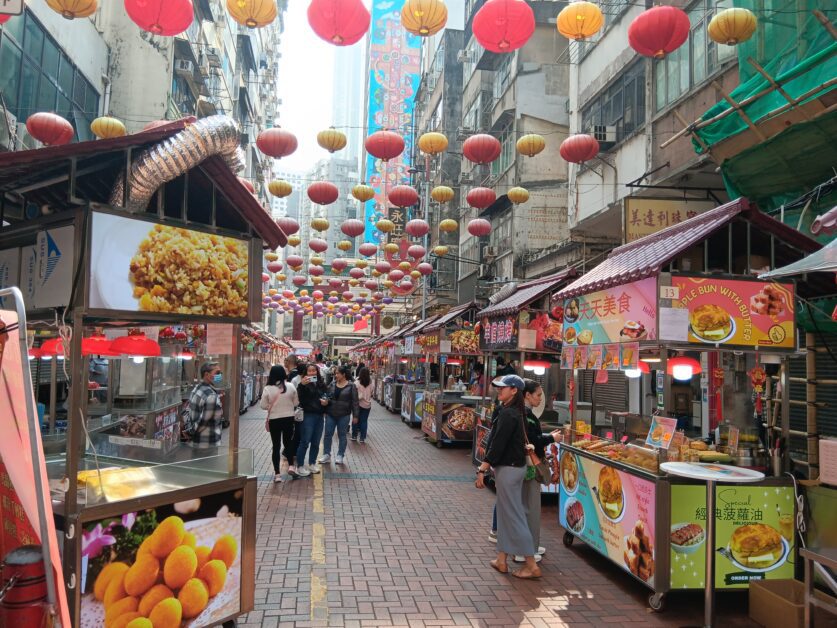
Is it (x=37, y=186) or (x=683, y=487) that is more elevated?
(x=37, y=186)

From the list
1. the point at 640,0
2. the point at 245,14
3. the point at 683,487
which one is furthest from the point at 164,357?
the point at 640,0

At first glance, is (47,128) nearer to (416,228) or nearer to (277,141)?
(277,141)

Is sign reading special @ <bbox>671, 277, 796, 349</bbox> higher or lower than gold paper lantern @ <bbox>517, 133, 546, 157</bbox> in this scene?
lower

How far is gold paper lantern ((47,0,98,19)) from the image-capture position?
22.5 feet

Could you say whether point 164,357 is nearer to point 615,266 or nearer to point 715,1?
point 615,266

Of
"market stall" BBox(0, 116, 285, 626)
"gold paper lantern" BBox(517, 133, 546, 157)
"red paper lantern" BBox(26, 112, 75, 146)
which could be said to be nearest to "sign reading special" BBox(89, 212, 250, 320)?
"market stall" BBox(0, 116, 285, 626)

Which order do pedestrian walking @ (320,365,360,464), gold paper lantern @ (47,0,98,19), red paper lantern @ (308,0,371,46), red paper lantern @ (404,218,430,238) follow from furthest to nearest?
1. red paper lantern @ (404,218,430,238)
2. pedestrian walking @ (320,365,360,464)
3. gold paper lantern @ (47,0,98,19)
4. red paper lantern @ (308,0,371,46)

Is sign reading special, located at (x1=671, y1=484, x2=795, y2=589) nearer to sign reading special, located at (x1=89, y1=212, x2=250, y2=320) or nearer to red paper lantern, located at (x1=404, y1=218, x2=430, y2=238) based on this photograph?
sign reading special, located at (x1=89, y1=212, x2=250, y2=320)

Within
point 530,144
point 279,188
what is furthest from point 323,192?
point 530,144

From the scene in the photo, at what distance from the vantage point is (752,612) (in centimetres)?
507

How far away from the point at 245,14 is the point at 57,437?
4.93m

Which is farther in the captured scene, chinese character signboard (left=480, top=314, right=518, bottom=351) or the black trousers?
chinese character signboard (left=480, top=314, right=518, bottom=351)

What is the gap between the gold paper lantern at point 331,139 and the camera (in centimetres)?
1125

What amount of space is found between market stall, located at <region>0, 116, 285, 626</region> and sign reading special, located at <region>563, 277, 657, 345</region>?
3471mm
